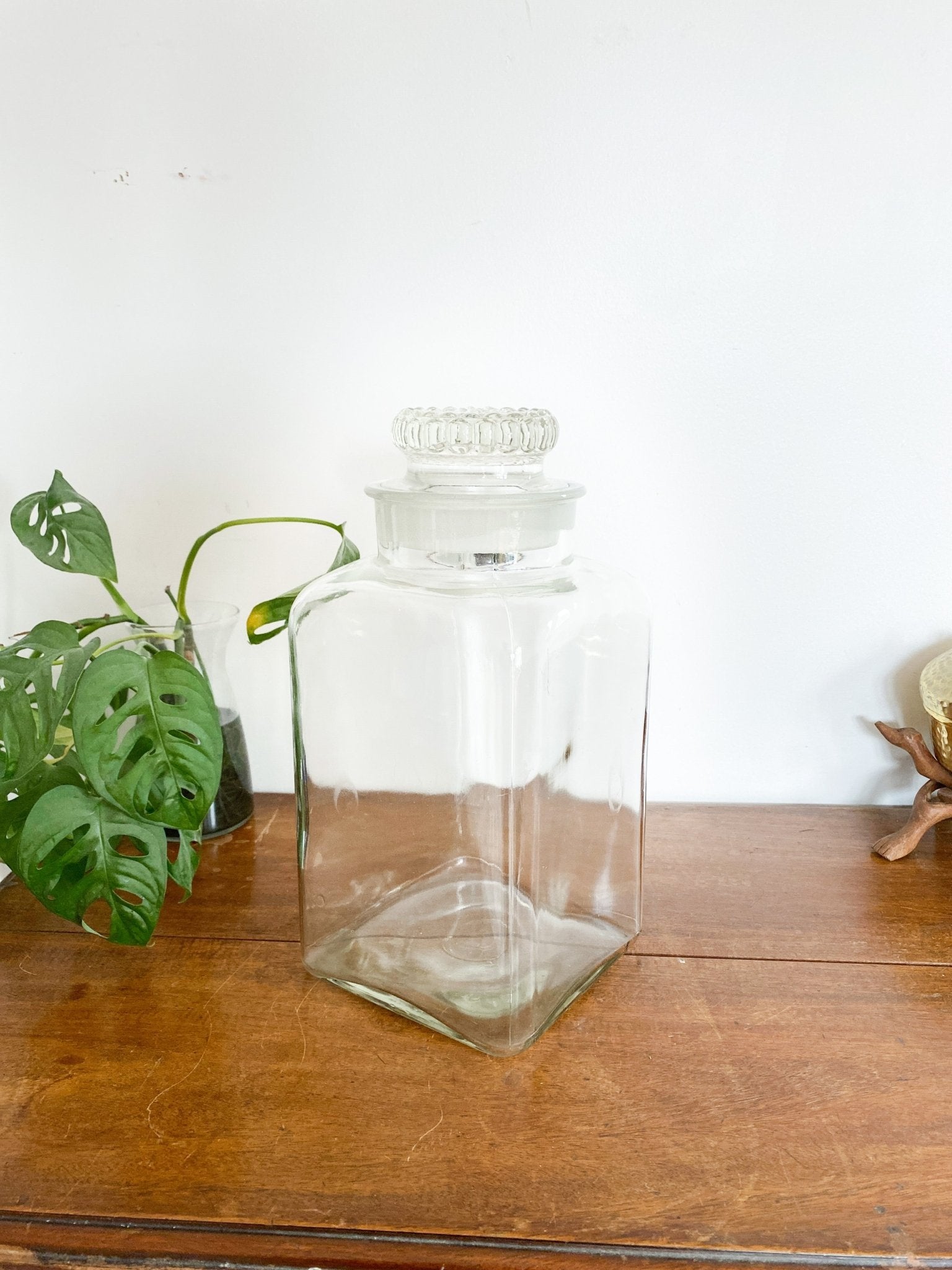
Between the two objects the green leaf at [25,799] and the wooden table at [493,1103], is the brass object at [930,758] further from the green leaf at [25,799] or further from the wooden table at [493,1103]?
the green leaf at [25,799]

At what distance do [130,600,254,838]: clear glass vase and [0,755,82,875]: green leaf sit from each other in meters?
0.17

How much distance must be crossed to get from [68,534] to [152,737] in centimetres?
19

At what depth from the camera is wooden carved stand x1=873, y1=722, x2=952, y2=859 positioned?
Answer: 0.84 m

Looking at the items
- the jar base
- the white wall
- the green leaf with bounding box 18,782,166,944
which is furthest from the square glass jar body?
the white wall

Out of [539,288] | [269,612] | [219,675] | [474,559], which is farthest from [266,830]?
[539,288]

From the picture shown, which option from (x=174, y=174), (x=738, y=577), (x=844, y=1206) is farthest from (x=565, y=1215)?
(x=174, y=174)

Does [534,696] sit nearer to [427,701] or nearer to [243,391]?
[427,701]

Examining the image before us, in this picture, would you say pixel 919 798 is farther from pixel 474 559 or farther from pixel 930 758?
pixel 474 559

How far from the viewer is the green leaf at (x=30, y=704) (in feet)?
2.04

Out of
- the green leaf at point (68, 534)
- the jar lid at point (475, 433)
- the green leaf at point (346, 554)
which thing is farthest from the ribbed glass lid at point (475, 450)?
the green leaf at point (68, 534)

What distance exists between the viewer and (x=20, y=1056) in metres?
0.59

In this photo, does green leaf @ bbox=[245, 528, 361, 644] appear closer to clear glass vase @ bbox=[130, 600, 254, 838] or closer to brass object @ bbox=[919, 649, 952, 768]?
clear glass vase @ bbox=[130, 600, 254, 838]

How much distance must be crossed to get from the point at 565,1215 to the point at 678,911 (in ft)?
1.05

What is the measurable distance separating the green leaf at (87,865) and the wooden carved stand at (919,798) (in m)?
0.62
